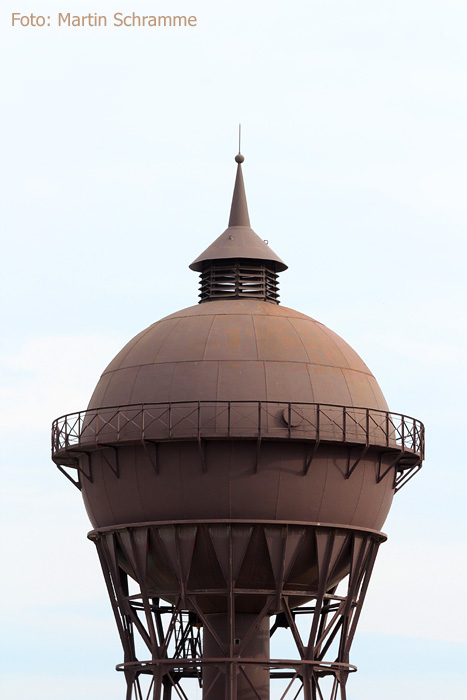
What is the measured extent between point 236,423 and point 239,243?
793 cm

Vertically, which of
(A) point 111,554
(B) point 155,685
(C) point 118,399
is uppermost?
(C) point 118,399

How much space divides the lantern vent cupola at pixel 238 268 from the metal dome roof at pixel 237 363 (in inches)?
33.2

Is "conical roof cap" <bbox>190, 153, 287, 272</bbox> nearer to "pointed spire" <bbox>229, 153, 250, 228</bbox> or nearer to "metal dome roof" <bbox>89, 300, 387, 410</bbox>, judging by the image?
"pointed spire" <bbox>229, 153, 250, 228</bbox>

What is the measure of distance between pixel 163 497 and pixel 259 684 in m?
6.54

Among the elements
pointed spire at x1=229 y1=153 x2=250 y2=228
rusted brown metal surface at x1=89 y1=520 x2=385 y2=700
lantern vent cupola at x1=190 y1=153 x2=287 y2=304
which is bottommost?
rusted brown metal surface at x1=89 y1=520 x2=385 y2=700

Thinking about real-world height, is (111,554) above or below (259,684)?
above

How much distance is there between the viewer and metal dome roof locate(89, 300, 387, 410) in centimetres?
6284

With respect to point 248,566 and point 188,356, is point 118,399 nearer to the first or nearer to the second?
point 188,356

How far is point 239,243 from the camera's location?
221 feet

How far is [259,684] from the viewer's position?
63438 mm

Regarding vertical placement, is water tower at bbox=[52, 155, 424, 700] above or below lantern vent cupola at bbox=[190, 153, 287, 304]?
below

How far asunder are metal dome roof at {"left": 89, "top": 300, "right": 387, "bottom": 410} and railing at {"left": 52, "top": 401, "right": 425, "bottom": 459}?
15.2 inches

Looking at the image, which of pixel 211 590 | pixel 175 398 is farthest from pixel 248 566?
pixel 175 398

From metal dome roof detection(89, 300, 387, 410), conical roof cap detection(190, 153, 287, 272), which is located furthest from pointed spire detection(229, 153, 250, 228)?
metal dome roof detection(89, 300, 387, 410)
